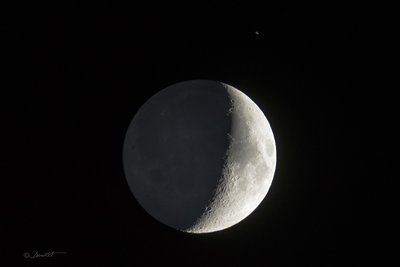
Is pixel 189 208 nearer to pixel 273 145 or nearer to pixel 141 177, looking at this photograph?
pixel 141 177

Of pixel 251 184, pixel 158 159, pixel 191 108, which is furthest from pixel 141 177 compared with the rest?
pixel 251 184

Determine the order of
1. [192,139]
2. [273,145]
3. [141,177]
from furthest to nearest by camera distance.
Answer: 1. [273,145]
2. [141,177]
3. [192,139]

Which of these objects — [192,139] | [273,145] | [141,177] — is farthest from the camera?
[273,145]

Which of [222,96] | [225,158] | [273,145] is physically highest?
[222,96]

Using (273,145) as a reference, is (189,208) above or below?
below
